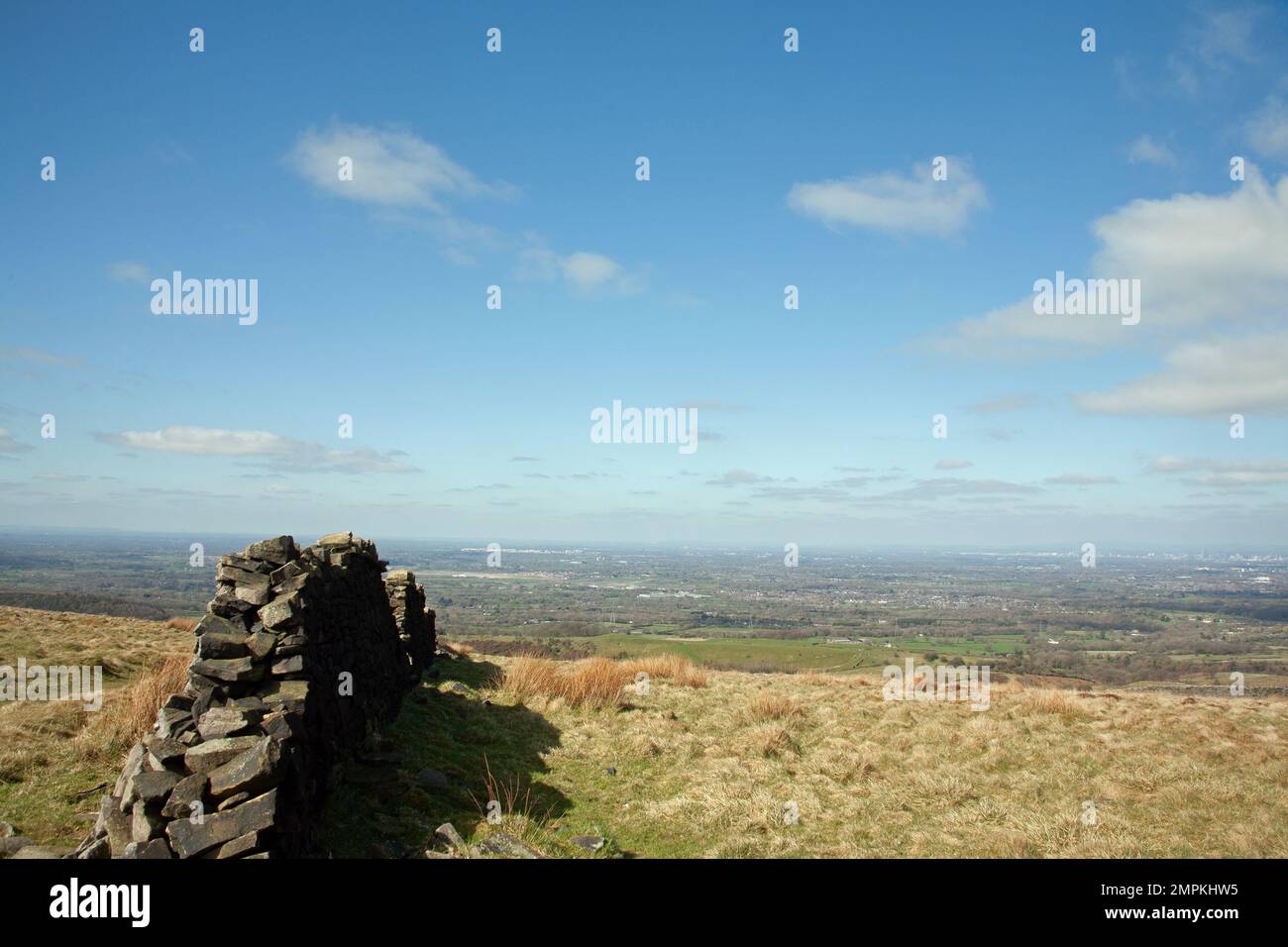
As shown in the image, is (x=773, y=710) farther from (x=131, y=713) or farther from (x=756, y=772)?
(x=131, y=713)

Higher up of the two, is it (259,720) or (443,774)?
(259,720)

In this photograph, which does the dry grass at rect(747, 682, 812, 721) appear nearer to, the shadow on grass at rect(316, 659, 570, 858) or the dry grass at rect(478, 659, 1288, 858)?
the dry grass at rect(478, 659, 1288, 858)

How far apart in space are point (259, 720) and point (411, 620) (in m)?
11.5

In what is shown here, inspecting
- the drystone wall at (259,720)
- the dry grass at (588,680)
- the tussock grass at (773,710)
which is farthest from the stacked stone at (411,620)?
the tussock grass at (773,710)

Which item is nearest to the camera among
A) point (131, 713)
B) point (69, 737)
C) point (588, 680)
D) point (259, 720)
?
point (259, 720)

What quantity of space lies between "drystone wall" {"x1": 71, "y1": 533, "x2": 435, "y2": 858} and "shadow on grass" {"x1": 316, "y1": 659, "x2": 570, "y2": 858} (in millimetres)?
496

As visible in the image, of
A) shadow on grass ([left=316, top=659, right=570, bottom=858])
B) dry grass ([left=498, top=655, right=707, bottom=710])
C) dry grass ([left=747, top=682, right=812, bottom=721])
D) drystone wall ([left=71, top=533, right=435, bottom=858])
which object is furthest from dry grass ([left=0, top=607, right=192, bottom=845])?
dry grass ([left=747, top=682, right=812, bottom=721])

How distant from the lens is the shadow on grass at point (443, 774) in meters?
8.52

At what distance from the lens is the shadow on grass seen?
8.52m

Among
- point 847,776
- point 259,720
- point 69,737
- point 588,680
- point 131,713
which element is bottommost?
point 847,776

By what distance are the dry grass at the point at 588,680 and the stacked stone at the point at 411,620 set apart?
2.63 metres

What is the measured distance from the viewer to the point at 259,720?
25.6ft

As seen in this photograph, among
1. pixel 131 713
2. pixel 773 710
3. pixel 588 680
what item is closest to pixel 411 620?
pixel 588 680
